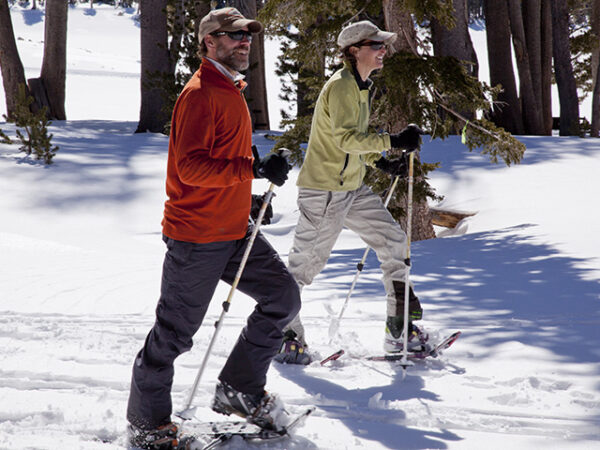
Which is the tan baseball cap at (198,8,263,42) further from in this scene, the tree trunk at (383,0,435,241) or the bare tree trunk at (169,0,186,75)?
the bare tree trunk at (169,0,186,75)

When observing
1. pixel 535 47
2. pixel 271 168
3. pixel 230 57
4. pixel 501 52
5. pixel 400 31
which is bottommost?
pixel 271 168

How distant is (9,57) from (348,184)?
17079 mm

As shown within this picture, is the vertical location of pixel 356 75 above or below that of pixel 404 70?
below

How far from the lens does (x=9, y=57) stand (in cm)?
1894

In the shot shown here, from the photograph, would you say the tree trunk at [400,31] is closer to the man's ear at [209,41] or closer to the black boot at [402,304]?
the black boot at [402,304]

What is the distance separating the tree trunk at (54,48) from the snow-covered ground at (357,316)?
24.0 ft

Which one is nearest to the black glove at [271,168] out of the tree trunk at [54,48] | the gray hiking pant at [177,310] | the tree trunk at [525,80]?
the gray hiking pant at [177,310]

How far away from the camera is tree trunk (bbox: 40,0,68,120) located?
19.8 m

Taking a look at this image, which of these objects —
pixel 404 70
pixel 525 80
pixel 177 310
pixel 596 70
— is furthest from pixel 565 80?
pixel 177 310

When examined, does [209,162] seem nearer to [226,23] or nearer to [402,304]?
[226,23]

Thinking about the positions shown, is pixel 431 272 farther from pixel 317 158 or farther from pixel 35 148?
pixel 35 148

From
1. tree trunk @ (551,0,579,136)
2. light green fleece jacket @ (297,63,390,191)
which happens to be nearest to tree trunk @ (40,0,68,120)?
tree trunk @ (551,0,579,136)

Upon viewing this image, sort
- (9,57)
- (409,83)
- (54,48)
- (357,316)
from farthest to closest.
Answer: (54,48) < (9,57) < (409,83) < (357,316)

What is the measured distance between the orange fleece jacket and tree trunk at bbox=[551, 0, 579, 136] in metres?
17.8
